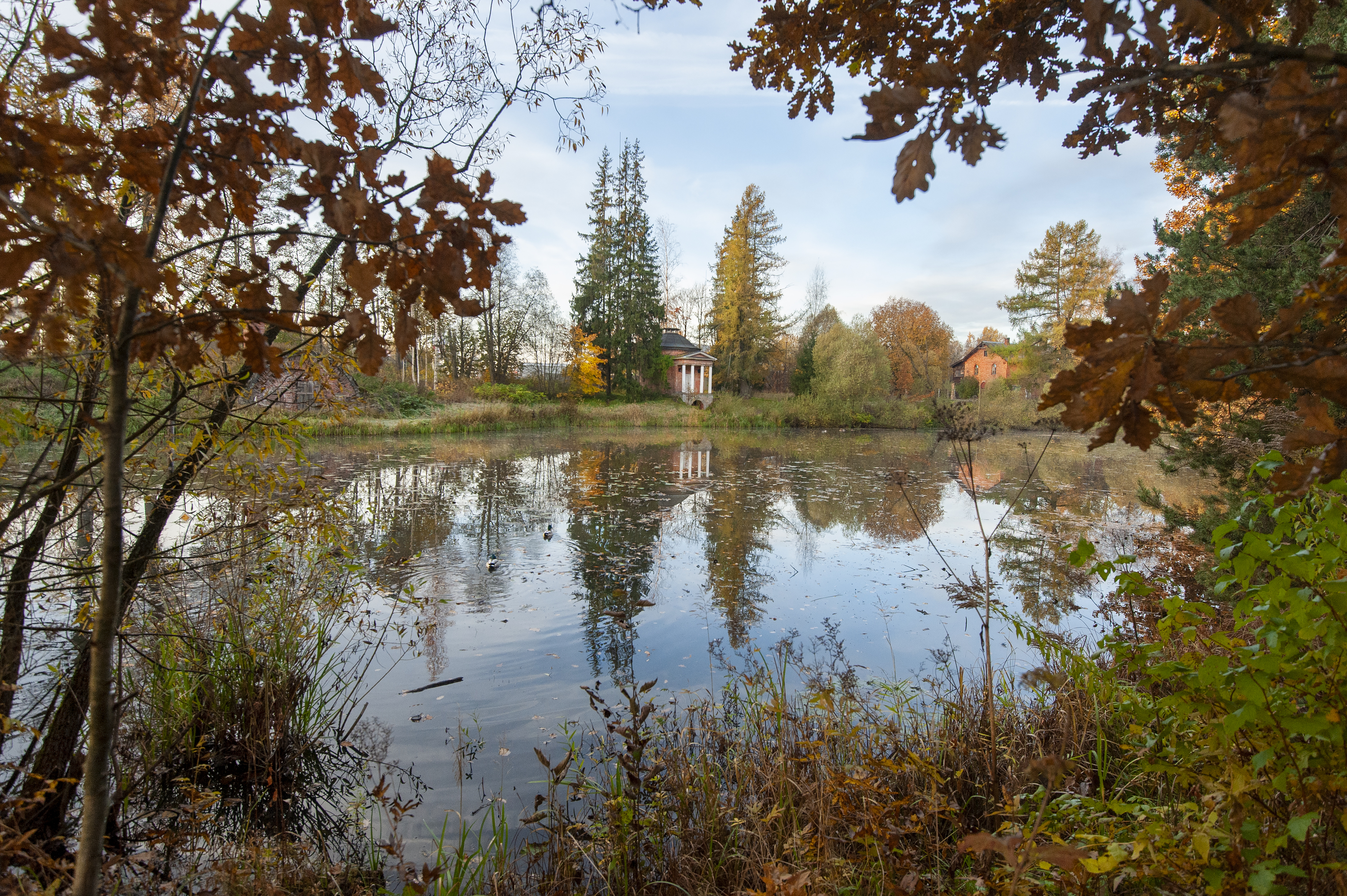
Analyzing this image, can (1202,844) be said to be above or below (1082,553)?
below

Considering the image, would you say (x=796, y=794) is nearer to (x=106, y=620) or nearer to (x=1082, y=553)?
(x=1082, y=553)

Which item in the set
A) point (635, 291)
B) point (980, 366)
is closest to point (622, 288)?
point (635, 291)

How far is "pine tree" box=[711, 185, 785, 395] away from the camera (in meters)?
36.0

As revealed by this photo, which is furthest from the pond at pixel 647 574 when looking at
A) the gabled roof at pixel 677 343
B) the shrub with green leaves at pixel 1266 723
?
the gabled roof at pixel 677 343

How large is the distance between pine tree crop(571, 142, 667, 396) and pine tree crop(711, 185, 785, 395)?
14.1 feet

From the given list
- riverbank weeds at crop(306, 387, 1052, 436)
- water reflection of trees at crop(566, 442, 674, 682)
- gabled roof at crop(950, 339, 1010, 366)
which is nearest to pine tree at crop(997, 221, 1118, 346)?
riverbank weeds at crop(306, 387, 1052, 436)

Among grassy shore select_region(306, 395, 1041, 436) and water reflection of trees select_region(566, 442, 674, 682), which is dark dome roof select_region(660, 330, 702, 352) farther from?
water reflection of trees select_region(566, 442, 674, 682)

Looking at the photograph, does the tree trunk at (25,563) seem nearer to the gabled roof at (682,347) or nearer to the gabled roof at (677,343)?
the gabled roof at (682,347)

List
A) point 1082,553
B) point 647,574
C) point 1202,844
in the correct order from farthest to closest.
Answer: point 647,574, point 1082,553, point 1202,844

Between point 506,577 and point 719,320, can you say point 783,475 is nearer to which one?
point 506,577

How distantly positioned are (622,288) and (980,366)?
1402 inches

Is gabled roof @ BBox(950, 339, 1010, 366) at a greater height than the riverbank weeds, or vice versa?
gabled roof @ BBox(950, 339, 1010, 366)

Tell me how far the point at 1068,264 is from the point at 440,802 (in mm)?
38368

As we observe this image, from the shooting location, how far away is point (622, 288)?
1470 inches
